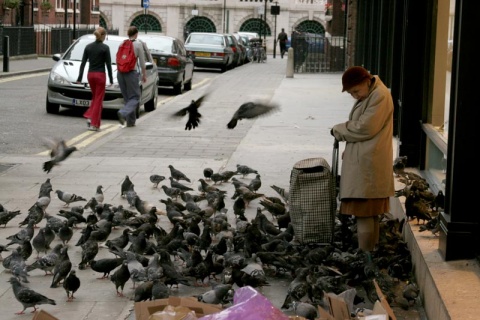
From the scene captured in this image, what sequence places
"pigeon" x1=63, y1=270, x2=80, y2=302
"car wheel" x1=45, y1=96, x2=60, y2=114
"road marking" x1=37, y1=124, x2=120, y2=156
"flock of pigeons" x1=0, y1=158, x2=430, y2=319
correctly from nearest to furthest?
"flock of pigeons" x1=0, y1=158, x2=430, y2=319, "pigeon" x1=63, y1=270, x2=80, y2=302, "road marking" x1=37, y1=124, x2=120, y2=156, "car wheel" x1=45, y1=96, x2=60, y2=114

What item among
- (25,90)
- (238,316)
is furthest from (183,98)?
(238,316)

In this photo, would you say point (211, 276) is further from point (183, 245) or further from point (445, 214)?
point (445, 214)

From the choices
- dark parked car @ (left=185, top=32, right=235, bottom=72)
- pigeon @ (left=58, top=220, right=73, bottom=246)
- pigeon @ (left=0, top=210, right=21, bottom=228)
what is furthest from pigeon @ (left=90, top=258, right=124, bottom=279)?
dark parked car @ (left=185, top=32, right=235, bottom=72)

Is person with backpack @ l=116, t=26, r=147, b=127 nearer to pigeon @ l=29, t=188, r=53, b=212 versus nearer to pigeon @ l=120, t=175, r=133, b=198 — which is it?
pigeon @ l=120, t=175, r=133, b=198

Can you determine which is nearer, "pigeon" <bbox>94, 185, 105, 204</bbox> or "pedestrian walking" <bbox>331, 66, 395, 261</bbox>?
"pedestrian walking" <bbox>331, 66, 395, 261</bbox>

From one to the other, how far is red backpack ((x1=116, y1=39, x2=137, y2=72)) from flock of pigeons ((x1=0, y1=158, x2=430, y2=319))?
870 centimetres

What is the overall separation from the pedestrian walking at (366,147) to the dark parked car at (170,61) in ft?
67.0

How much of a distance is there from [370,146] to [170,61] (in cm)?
2110

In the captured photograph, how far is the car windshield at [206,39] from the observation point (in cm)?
4619

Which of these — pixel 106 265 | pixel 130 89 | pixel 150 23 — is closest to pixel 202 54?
pixel 130 89

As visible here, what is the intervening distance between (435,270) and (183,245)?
8.63 ft

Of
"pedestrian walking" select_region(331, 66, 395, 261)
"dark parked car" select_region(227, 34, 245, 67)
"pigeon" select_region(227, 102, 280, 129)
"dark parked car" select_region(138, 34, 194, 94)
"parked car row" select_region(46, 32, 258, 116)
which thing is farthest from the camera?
"dark parked car" select_region(227, 34, 245, 67)

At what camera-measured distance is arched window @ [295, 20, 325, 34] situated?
10406 cm

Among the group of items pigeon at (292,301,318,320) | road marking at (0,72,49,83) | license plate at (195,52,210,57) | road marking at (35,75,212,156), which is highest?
license plate at (195,52,210,57)
